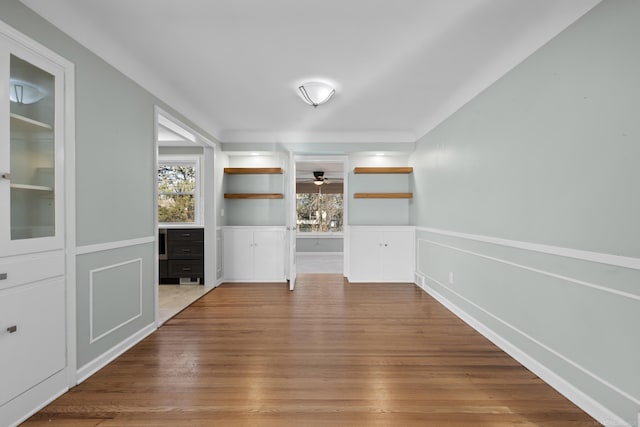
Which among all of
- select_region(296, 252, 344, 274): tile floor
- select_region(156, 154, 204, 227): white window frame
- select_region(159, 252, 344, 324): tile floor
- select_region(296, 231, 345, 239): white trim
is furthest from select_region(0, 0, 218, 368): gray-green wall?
select_region(296, 231, 345, 239): white trim

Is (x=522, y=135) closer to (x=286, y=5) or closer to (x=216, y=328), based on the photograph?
(x=286, y=5)

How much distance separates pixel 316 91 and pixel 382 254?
9.62 feet

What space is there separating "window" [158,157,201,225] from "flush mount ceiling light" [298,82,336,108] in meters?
3.06

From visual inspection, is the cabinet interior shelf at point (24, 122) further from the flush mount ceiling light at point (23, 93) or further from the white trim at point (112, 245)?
the white trim at point (112, 245)

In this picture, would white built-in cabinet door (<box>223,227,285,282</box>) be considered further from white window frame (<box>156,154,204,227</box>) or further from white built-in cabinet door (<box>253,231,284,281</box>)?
white window frame (<box>156,154,204,227</box>)

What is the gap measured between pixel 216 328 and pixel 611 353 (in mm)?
3051

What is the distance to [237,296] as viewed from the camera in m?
4.24

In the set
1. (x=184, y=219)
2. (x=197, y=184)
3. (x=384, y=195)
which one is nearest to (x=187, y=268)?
(x=184, y=219)

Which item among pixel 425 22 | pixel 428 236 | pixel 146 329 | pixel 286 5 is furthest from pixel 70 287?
pixel 428 236

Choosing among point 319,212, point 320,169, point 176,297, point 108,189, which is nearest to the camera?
point 108,189

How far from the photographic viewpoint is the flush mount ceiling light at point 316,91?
3.08 m

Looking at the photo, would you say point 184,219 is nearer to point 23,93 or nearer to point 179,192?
point 179,192

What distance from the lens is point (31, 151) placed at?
176 centimetres

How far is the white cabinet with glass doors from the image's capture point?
1600 mm
